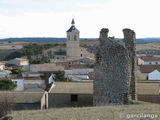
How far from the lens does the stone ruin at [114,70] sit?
46.8ft

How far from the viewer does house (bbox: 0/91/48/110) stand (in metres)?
17.5

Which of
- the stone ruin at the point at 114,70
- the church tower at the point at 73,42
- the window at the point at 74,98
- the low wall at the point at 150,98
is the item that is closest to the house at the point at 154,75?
the window at the point at 74,98

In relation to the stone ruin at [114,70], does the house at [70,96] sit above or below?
below

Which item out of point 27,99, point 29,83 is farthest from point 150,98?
point 29,83

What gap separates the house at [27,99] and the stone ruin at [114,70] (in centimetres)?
407

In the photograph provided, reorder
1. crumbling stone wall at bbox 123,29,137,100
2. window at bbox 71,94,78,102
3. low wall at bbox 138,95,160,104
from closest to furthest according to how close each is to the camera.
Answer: crumbling stone wall at bbox 123,29,137,100, low wall at bbox 138,95,160,104, window at bbox 71,94,78,102

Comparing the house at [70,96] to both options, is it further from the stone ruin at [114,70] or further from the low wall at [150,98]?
the low wall at [150,98]

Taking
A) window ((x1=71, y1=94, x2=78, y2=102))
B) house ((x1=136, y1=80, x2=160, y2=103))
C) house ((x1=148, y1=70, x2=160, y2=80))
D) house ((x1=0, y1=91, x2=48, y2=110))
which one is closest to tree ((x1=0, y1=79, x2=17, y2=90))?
house ((x1=0, y1=91, x2=48, y2=110))

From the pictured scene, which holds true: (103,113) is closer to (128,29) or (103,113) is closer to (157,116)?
(157,116)

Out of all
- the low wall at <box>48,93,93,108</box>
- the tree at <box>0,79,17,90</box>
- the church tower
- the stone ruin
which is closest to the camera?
the stone ruin

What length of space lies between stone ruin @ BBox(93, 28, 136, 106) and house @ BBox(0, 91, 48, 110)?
13.4 ft

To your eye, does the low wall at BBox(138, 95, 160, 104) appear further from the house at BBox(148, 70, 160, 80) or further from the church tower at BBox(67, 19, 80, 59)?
the church tower at BBox(67, 19, 80, 59)

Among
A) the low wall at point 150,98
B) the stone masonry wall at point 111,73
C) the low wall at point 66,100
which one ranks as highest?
the stone masonry wall at point 111,73

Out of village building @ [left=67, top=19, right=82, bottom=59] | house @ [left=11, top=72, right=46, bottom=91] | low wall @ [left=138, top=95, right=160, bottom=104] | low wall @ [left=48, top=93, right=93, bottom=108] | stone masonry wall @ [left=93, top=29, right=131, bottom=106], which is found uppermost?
village building @ [left=67, top=19, right=82, bottom=59]
